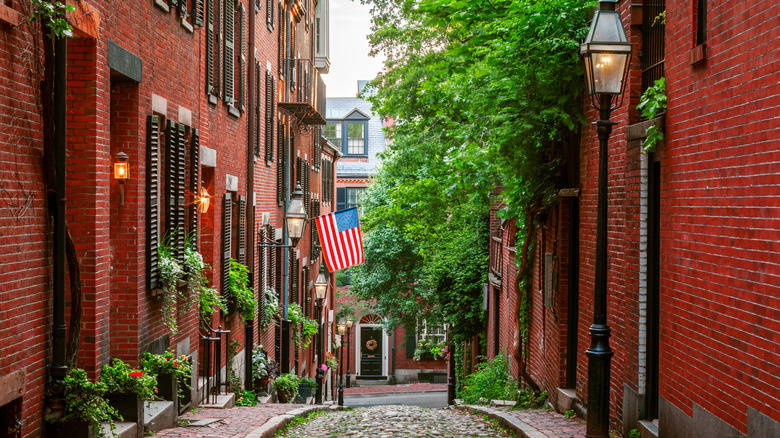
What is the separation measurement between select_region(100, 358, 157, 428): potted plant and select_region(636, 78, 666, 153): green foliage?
5.62 metres

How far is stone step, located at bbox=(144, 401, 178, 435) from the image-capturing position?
8938 mm

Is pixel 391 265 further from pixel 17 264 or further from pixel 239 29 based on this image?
pixel 17 264

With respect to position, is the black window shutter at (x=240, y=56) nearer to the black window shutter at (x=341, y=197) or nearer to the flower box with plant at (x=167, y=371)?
the flower box with plant at (x=167, y=371)

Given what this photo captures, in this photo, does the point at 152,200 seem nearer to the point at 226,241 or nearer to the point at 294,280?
the point at 226,241

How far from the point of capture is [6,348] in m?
5.98

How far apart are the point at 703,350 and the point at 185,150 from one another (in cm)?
775

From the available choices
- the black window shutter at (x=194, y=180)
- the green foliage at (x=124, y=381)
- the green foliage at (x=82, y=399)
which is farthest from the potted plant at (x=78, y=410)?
the black window shutter at (x=194, y=180)

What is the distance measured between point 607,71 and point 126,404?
574 cm

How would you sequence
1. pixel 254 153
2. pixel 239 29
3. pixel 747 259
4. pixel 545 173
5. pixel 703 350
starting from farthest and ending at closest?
pixel 254 153, pixel 239 29, pixel 545 173, pixel 703 350, pixel 747 259

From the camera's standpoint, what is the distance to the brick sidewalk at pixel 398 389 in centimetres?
4257

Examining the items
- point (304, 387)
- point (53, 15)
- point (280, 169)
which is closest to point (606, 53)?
point (53, 15)

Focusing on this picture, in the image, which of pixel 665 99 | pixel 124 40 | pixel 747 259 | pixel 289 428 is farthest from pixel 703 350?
pixel 289 428

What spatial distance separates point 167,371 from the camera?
9812 millimetres

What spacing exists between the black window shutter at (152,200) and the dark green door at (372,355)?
3803 centimetres
